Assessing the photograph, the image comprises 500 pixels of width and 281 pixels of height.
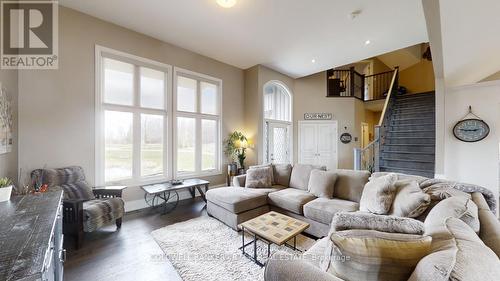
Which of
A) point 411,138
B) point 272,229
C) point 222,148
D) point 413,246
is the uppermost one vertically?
point 411,138

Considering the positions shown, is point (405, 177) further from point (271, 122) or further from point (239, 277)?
point (271, 122)

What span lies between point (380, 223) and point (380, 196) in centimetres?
133

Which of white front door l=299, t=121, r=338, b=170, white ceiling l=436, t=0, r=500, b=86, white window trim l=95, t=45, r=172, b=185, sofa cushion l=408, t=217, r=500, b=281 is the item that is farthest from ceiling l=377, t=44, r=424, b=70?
sofa cushion l=408, t=217, r=500, b=281

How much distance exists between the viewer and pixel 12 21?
8.99 feet

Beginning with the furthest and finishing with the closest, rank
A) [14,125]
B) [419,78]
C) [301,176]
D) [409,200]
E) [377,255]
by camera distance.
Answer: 1. [419,78]
2. [301,176]
3. [14,125]
4. [409,200]
5. [377,255]

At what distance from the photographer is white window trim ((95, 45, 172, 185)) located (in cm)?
353

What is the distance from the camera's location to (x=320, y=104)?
723cm

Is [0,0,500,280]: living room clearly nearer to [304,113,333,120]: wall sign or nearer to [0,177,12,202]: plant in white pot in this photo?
[0,177,12,202]: plant in white pot

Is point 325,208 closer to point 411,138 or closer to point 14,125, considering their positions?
point 411,138

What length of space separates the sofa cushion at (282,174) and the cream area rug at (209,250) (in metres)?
1.31

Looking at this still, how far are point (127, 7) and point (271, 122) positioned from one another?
4.33 m

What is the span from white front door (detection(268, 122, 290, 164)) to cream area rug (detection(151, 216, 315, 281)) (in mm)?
3477

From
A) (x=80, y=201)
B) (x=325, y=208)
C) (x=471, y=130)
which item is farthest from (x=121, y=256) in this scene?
(x=471, y=130)

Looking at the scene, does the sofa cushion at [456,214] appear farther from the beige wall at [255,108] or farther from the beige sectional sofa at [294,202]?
the beige wall at [255,108]
